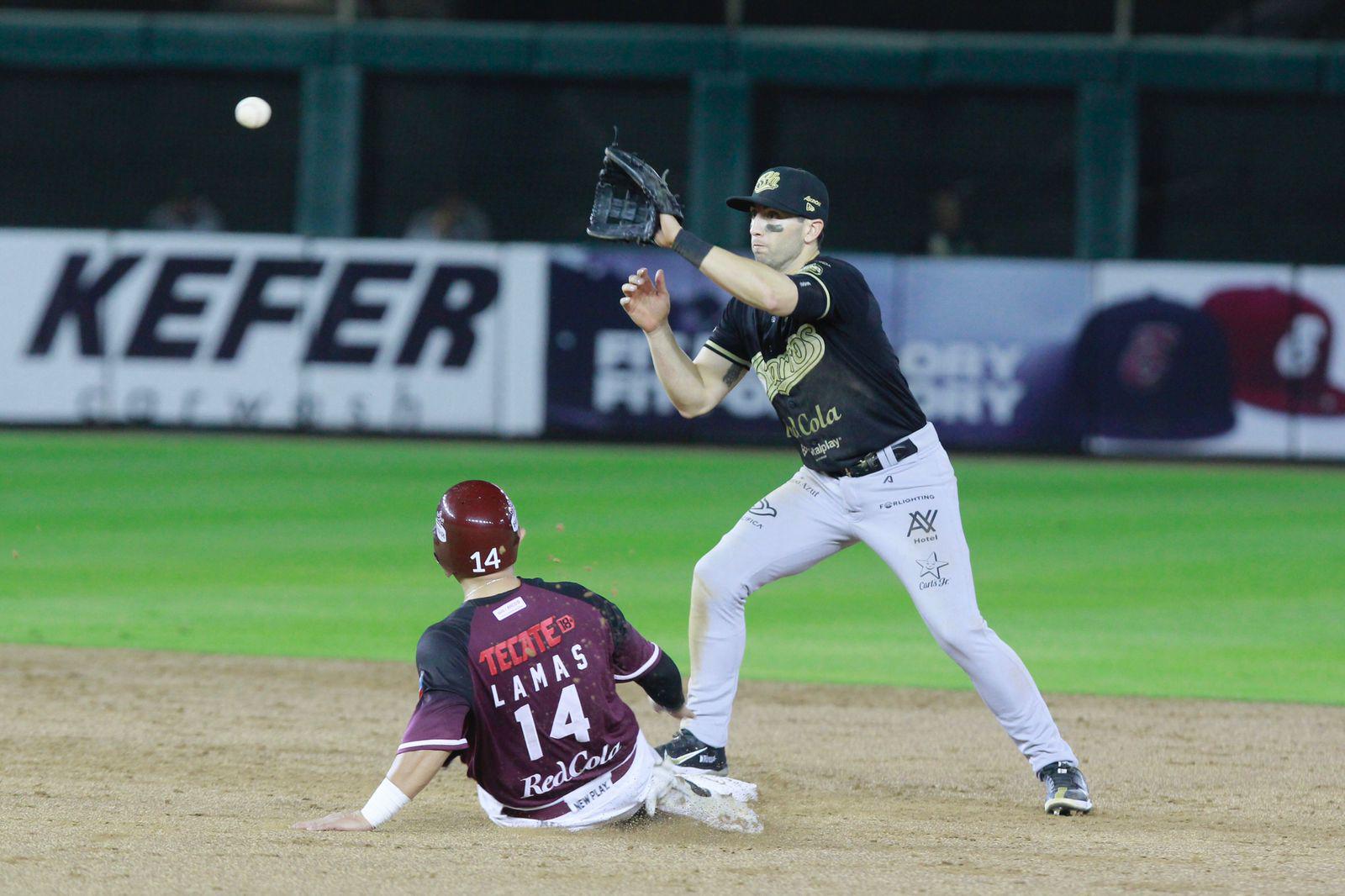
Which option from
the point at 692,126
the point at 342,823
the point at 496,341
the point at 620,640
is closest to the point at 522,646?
the point at 620,640

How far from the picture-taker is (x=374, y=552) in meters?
11.8

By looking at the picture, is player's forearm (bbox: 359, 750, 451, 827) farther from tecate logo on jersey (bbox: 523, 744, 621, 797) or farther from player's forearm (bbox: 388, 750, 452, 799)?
tecate logo on jersey (bbox: 523, 744, 621, 797)

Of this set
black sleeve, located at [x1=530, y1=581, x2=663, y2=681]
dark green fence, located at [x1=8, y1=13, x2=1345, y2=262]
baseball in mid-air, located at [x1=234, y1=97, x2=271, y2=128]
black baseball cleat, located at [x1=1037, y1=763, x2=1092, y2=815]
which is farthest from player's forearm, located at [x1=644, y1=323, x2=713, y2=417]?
dark green fence, located at [x1=8, y1=13, x2=1345, y2=262]

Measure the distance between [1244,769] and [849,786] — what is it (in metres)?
1.53

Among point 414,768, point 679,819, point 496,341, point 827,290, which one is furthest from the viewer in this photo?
point 496,341

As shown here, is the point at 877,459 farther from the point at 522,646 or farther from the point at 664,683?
the point at 522,646

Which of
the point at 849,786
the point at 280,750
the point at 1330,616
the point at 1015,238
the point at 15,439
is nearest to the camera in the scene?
the point at 849,786

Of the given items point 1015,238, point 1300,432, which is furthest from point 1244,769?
point 1015,238

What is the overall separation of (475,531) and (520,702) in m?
0.50

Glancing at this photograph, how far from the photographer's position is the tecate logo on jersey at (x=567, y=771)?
5.54 metres

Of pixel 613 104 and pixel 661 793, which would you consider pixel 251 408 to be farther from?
pixel 661 793

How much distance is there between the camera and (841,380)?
6.18 metres

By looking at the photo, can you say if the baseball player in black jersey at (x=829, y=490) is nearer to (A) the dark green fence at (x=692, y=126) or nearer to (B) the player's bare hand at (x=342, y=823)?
(B) the player's bare hand at (x=342, y=823)

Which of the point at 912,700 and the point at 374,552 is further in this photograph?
the point at 374,552
